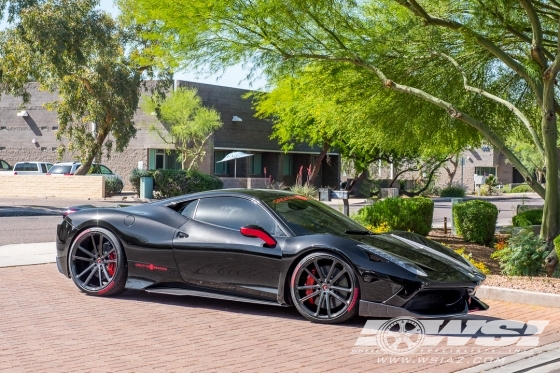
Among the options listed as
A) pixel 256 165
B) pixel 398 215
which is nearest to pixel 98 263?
pixel 398 215

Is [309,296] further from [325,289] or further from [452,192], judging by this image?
[452,192]

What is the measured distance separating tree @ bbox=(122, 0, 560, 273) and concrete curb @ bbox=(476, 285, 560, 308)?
113 inches

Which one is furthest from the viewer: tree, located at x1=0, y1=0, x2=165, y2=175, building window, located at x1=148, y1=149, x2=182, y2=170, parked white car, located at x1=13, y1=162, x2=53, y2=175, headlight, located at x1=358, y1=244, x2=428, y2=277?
building window, located at x1=148, y1=149, x2=182, y2=170

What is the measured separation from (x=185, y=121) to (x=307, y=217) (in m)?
36.0

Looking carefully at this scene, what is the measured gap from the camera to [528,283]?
10.4 m

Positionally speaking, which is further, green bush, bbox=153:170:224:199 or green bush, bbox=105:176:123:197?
green bush, bbox=105:176:123:197

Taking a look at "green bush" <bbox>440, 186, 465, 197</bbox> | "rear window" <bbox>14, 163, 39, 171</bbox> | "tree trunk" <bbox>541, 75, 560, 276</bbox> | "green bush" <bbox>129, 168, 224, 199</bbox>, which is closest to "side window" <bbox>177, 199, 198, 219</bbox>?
"tree trunk" <bbox>541, 75, 560, 276</bbox>

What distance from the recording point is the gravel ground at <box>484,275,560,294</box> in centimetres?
989

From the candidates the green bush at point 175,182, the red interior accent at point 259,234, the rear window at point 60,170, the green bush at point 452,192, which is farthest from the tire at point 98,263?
the green bush at point 452,192

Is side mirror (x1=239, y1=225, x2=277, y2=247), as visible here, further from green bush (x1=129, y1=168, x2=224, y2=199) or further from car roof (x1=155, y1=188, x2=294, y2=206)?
green bush (x1=129, y1=168, x2=224, y2=199)

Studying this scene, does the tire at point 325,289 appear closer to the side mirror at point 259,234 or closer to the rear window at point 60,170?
the side mirror at point 259,234

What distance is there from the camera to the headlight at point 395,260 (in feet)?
25.2

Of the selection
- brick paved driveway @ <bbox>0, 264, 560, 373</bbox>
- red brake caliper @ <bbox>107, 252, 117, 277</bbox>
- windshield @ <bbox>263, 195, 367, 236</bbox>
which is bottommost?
brick paved driveway @ <bbox>0, 264, 560, 373</bbox>

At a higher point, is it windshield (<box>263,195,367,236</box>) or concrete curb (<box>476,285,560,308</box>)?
windshield (<box>263,195,367,236</box>)
